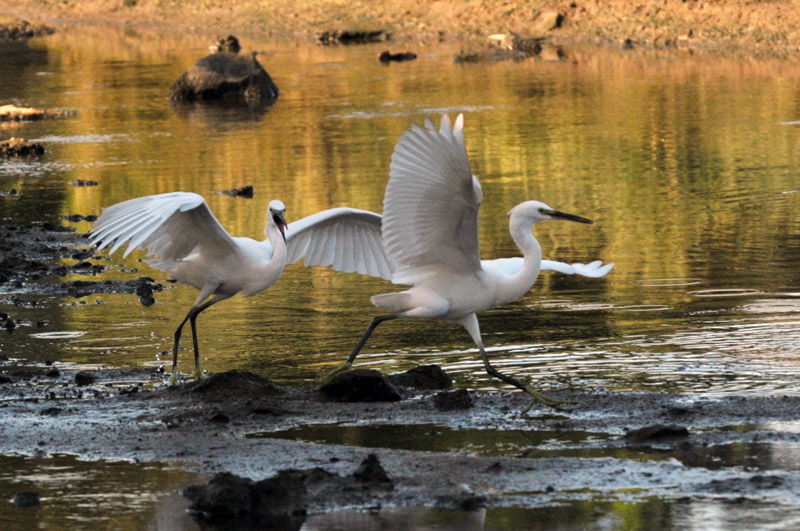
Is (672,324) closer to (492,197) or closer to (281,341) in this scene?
(281,341)

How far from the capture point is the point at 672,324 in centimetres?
1040

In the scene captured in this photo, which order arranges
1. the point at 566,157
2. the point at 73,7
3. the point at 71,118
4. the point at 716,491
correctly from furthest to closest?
the point at 73,7
the point at 71,118
the point at 566,157
the point at 716,491

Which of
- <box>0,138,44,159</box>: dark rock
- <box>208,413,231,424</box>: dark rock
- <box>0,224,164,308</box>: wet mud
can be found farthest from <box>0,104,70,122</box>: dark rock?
<box>208,413,231,424</box>: dark rock

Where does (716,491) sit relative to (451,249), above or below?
below

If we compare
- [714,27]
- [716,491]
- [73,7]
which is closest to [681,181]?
[716,491]

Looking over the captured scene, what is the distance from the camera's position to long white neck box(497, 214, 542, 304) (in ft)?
27.8

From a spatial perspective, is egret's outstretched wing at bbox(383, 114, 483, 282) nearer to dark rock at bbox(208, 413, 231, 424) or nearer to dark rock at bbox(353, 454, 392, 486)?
dark rock at bbox(208, 413, 231, 424)

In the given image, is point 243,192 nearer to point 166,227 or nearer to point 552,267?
point 166,227

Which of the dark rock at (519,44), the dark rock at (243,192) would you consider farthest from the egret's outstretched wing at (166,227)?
the dark rock at (519,44)

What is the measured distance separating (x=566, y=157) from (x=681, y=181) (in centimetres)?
260

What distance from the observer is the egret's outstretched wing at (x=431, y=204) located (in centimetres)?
762

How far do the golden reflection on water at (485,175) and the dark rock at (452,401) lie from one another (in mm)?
819

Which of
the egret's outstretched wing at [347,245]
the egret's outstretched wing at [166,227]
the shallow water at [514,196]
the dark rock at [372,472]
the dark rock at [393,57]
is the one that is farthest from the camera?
the dark rock at [393,57]

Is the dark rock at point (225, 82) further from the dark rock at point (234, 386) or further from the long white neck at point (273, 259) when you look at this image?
the dark rock at point (234, 386)
